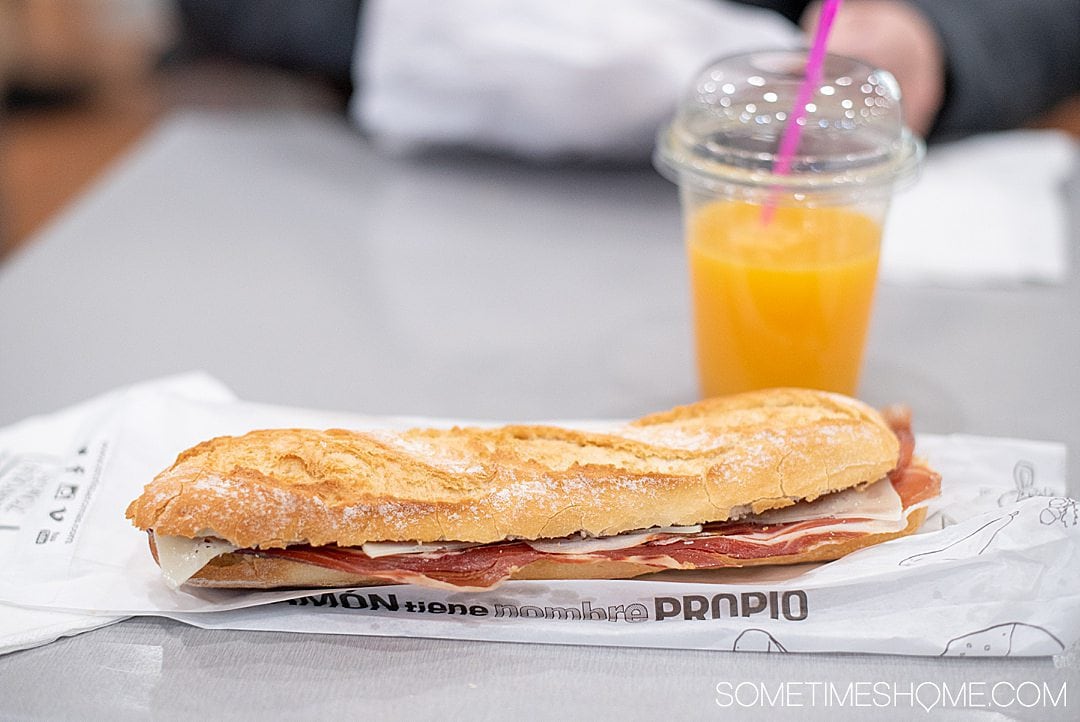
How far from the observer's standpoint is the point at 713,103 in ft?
3.80

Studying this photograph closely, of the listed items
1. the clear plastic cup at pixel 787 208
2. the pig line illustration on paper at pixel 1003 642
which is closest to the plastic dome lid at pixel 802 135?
the clear plastic cup at pixel 787 208

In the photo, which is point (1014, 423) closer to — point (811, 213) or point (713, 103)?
point (811, 213)

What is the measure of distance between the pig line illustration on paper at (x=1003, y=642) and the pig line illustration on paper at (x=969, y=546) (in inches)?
2.6

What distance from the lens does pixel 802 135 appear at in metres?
1.11

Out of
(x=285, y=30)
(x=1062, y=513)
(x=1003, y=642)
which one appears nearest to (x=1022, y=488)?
(x=1062, y=513)

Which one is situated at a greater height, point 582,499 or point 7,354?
point 582,499

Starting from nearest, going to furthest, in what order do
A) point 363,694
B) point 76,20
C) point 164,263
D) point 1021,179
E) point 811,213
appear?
point 363,694 → point 811,213 → point 164,263 → point 1021,179 → point 76,20

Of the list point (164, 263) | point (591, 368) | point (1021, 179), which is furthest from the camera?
point (1021, 179)

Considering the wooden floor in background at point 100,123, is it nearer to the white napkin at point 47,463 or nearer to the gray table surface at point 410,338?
the gray table surface at point 410,338

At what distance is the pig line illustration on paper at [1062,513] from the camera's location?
88 cm

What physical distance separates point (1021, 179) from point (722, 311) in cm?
101

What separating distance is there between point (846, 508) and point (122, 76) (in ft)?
16.3

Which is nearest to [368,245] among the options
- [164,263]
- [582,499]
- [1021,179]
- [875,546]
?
[164,263]

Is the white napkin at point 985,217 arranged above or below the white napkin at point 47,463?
above
